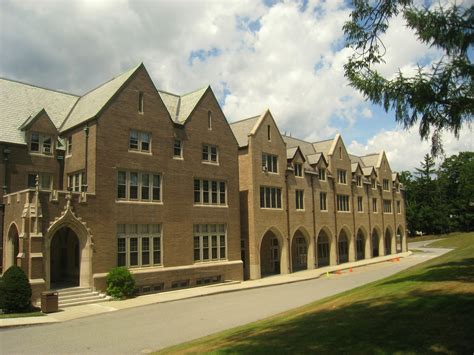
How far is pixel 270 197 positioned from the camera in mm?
40031

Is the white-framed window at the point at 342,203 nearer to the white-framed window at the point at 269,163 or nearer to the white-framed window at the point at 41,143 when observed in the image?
the white-framed window at the point at 269,163

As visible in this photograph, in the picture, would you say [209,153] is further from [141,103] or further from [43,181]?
[43,181]

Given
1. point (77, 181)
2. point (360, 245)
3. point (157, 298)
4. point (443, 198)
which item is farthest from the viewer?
point (443, 198)

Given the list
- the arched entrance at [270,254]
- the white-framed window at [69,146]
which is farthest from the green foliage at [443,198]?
the white-framed window at [69,146]

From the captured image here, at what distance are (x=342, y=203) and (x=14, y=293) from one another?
39557mm

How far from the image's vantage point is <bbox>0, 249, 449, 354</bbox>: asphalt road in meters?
15.1

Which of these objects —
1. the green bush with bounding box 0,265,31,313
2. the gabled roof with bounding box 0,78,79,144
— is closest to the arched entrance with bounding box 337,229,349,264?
the gabled roof with bounding box 0,78,79,144

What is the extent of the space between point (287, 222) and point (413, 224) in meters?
73.7

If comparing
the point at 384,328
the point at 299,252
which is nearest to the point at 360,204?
the point at 299,252

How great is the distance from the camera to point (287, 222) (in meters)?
41.6

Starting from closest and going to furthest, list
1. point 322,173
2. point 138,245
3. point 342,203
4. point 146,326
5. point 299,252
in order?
point 146,326
point 138,245
point 299,252
point 322,173
point 342,203

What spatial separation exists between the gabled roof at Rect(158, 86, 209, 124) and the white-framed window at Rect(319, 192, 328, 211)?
1979 cm

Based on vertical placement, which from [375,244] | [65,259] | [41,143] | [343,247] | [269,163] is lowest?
[375,244]

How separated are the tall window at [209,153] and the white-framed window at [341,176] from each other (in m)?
22.3
